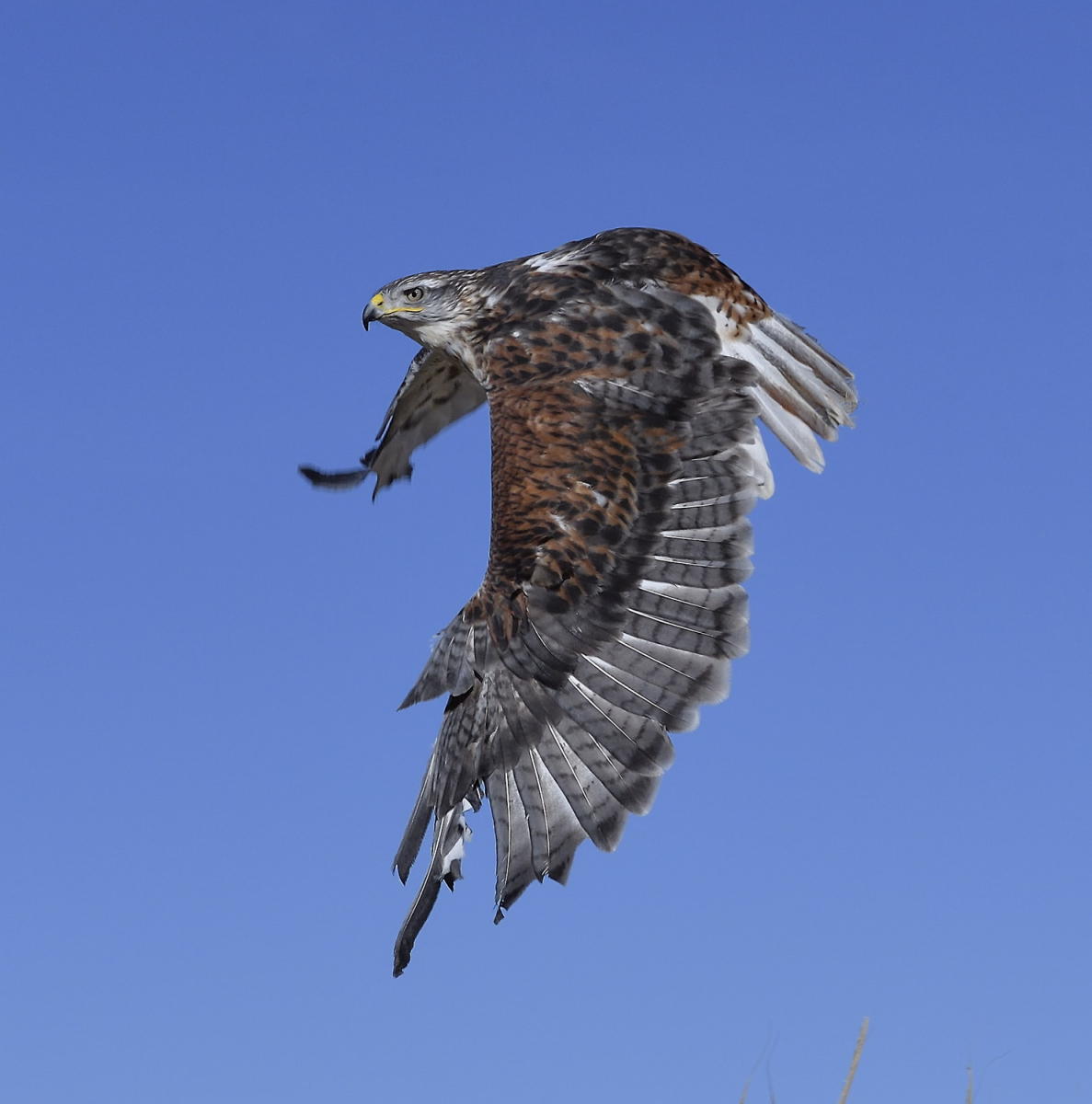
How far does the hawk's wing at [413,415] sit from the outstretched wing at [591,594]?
6.02 feet

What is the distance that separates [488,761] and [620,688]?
0.78 m

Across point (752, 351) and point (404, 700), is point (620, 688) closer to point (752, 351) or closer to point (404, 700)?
point (404, 700)

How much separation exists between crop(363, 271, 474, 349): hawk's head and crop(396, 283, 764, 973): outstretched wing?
1.16m

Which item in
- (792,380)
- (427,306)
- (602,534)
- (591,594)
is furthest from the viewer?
(427,306)

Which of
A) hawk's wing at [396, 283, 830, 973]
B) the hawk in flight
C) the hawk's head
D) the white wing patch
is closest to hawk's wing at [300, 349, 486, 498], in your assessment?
the hawk's head

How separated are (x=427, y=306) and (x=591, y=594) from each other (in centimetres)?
305

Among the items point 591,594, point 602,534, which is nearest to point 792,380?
point 602,534

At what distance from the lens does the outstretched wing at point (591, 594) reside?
8.06m

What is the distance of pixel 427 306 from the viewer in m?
10.8

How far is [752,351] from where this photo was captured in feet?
33.0

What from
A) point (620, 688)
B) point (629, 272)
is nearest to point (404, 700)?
point (620, 688)

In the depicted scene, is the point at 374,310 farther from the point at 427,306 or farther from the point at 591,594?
the point at 591,594

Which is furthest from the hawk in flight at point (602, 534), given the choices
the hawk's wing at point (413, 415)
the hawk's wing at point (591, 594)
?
the hawk's wing at point (413, 415)

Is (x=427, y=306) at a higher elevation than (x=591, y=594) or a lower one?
higher
